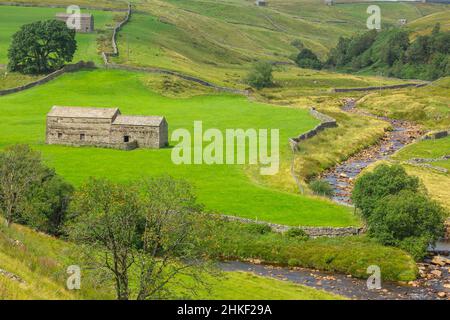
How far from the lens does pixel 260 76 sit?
545ft

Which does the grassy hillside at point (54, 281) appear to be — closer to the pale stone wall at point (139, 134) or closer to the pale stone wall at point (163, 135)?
the pale stone wall at point (139, 134)

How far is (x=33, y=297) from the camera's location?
2559cm

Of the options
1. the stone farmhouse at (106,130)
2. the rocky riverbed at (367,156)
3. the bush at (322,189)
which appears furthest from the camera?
the stone farmhouse at (106,130)

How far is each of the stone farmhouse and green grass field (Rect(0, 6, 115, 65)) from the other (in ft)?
172

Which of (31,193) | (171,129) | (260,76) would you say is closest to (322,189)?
(31,193)

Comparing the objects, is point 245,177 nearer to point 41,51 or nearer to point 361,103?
point 41,51

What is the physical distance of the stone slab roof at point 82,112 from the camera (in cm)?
8925

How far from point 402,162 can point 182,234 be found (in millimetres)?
57412

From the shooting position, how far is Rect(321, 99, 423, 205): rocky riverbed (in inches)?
3036

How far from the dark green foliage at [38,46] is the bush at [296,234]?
3319 inches

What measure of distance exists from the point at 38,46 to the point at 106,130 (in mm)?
47904

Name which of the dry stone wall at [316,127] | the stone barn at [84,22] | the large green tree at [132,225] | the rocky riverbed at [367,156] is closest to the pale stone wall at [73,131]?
the dry stone wall at [316,127]

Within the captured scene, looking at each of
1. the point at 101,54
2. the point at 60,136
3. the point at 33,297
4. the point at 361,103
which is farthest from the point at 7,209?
the point at 361,103

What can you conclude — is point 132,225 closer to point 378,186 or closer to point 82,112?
point 378,186
